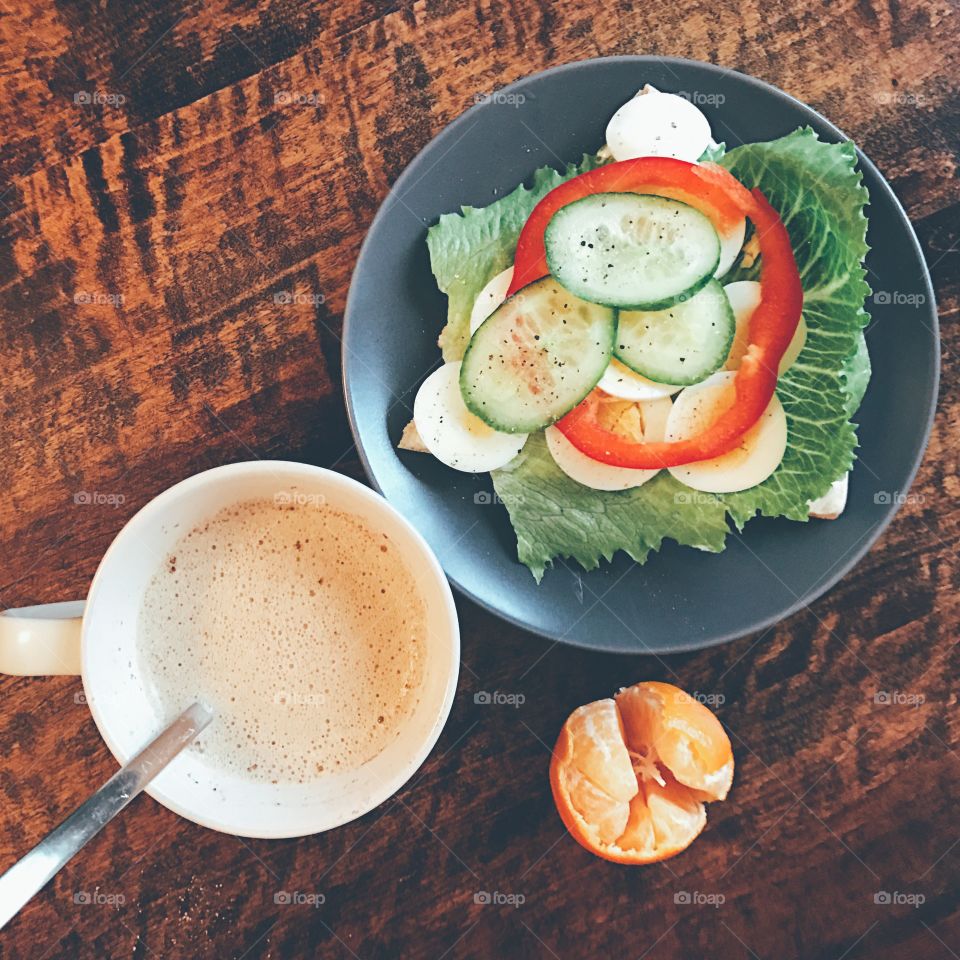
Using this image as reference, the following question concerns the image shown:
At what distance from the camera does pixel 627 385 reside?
1683 millimetres

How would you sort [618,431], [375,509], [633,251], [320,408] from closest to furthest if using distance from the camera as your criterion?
1. [375,509]
2. [633,251]
3. [618,431]
4. [320,408]

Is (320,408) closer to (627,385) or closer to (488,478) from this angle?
(488,478)

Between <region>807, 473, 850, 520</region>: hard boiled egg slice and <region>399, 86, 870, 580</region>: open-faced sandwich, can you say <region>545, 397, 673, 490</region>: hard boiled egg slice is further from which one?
<region>807, 473, 850, 520</region>: hard boiled egg slice

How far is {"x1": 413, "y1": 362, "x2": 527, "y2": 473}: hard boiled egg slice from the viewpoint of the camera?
1669mm

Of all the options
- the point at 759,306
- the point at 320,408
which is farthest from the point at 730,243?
the point at 320,408

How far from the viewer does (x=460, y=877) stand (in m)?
1.84

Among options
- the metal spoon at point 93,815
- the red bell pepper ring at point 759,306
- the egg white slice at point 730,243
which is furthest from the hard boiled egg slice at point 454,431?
the metal spoon at point 93,815

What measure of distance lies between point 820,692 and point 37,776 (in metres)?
1.60

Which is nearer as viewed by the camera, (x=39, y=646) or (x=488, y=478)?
(x=39, y=646)

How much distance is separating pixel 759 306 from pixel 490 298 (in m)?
0.51

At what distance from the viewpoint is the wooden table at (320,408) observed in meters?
1.82

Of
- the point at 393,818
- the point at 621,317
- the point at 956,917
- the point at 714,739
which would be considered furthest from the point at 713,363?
the point at 956,917

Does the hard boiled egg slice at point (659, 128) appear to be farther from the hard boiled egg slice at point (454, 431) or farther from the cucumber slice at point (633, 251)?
the hard boiled egg slice at point (454, 431)

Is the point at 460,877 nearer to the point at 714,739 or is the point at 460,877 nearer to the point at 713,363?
the point at 714,739
